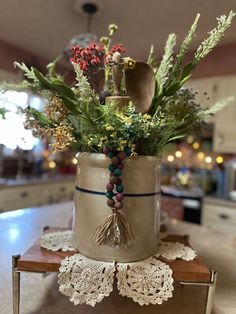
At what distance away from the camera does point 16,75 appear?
2.90 meters

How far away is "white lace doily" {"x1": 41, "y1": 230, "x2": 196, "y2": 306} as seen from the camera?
540 mm

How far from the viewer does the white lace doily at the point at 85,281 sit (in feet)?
1.77

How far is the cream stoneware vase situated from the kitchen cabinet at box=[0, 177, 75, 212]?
1904 millimetres

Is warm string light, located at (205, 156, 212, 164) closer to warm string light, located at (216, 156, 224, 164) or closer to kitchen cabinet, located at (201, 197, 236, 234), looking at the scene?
warm string light, located at (216, 156, 224, 164)

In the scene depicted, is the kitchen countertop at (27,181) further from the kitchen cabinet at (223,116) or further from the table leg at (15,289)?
the table leg at (15,289)

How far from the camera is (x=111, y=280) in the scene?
553 millimetres

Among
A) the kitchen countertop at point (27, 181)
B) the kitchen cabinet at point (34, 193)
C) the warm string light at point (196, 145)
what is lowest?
the kitchen cabinet at point (34, 193)

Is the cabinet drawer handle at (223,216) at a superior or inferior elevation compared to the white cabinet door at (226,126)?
inferior

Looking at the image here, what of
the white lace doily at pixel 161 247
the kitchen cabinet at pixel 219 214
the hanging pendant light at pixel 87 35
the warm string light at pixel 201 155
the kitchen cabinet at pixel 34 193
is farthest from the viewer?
the warm string light at pixel 201 155

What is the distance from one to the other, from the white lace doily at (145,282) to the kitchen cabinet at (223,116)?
2.33m

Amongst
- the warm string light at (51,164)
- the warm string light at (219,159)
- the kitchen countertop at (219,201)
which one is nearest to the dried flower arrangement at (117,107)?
the kitchen countertop at (219,201)

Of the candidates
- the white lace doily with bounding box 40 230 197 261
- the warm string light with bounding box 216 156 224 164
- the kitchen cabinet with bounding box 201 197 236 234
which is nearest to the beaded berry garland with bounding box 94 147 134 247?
the white lace doily with bounding box 40 230 197 261

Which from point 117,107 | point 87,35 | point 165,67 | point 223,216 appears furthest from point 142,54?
point 223,216

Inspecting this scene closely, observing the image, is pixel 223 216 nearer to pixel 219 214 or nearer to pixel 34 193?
pixel 219 214
